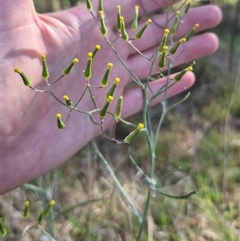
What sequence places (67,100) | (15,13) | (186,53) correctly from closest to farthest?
(67,100) < (15,13) < (186,53)

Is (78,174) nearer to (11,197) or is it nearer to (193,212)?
(11,197)

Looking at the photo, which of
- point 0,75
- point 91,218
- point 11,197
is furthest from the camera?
point 11,197

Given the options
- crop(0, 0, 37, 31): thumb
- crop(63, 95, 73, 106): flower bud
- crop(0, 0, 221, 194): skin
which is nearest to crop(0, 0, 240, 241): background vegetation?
crop(0, 0, 221, 194): skin

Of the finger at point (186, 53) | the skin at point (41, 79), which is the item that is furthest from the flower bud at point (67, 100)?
the finger at point (186, 53)

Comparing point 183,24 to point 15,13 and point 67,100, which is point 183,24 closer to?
point 15,13

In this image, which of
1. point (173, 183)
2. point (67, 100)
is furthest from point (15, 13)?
point (173, 183)

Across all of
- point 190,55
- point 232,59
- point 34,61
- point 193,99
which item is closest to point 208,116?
point 193,99

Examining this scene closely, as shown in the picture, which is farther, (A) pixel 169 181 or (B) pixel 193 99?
(B) pixel 193 99
